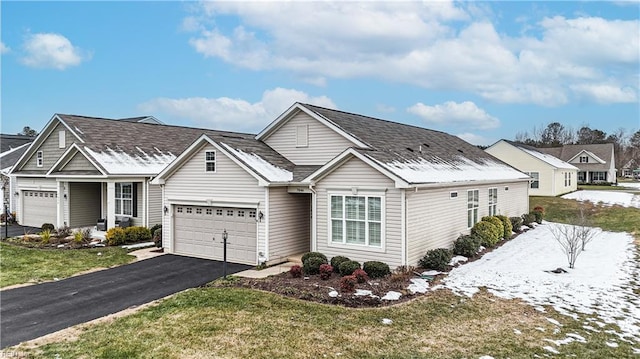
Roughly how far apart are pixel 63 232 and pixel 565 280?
71.0ft

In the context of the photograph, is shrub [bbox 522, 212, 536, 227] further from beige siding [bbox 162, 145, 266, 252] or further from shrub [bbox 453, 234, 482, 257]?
beige siding [bbox 162, 145, 266, 252]

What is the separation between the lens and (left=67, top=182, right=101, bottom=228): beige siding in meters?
22.4

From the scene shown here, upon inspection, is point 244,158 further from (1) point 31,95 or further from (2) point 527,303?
(1) point 31,95

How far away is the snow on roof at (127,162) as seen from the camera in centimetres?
2052

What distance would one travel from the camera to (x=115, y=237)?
18.9m

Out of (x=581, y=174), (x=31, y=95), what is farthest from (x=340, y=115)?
(x=581, y=174)

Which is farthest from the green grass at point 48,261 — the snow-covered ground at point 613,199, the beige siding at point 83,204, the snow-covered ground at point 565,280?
the snow-covered ground at point 613,199

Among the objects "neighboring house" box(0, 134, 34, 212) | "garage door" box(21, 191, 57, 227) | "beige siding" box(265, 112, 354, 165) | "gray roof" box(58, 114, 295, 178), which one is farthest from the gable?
"beige siding" box(265, 112, 354, 165)

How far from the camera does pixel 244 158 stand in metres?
15.5

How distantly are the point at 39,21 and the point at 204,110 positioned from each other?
1423 cm

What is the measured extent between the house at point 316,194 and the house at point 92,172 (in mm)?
4486

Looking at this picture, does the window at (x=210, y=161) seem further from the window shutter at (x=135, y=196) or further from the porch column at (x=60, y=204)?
the porch column at (x=60, y=204)

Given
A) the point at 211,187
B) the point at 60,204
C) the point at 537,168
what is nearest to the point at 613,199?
the point at 537,168

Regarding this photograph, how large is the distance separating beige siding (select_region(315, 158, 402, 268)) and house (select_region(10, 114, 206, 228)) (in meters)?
10.0
